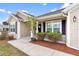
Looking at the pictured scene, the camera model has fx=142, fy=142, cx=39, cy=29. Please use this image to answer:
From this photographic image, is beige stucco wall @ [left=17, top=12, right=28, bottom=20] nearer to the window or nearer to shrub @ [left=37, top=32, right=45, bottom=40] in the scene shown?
shrub @ [left=37, top=32, right=45, bottom=40]

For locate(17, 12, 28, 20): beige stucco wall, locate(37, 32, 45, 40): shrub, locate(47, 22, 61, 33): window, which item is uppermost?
locate(17, 12, 28, 20): beige stucco wall

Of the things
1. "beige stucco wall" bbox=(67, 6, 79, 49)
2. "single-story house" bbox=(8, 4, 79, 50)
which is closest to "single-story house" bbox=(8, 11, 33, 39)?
"single-story house" bbox=(8, 4, 79, 50)

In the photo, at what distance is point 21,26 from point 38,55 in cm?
1036

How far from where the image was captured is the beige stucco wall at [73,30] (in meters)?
9.71

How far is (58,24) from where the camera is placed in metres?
13.5

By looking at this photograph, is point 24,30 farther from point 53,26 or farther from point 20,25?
point 53,26

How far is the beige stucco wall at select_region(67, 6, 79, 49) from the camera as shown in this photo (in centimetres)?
971

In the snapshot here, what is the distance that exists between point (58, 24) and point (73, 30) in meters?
3.42

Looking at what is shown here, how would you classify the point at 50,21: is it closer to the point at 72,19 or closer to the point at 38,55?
the point at 72,19

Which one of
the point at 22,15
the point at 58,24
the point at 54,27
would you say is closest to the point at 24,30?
the point at 22,15

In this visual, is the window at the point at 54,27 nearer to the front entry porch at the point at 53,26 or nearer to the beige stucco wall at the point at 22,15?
the front entry porch at the point at 53,26

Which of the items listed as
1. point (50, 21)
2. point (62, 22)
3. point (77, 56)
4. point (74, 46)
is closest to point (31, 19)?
point (50, 21)

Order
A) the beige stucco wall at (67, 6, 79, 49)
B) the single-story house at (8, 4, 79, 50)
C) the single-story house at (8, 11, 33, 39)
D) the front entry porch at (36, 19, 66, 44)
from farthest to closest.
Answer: the single-story house at (8, 11, 33, 39) < the front entry porch at (36, 19, 66, 44) < the single-story house at (8, 4, 79, 50) < the beige stucco wall at (67, 6, 79, 49)

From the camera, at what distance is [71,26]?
1041 cm
